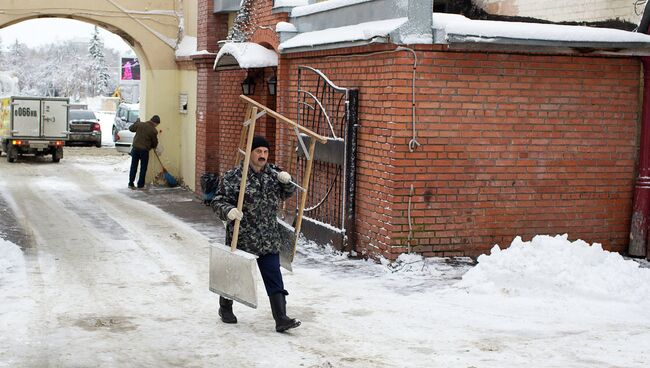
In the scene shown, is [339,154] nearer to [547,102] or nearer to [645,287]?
[547,102]

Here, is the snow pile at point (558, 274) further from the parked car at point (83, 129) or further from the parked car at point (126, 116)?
the parked car at point (83, 129)

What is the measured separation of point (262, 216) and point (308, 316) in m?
1.14

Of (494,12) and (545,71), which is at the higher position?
(494,12)

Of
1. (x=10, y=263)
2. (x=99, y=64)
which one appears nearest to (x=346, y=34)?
(x=10, y=263)

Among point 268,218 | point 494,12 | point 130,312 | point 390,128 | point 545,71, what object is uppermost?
point 494,12

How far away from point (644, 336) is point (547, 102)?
3886mm

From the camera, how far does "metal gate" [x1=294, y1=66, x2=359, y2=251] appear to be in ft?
37.3

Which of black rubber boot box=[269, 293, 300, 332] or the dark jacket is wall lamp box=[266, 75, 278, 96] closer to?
the dark jacket

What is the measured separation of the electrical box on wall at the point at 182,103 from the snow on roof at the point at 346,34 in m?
7.52

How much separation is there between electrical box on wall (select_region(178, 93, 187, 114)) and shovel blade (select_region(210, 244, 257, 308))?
13.0 meters

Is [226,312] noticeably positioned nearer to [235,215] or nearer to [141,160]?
[235,215]

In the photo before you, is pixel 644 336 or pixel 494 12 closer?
pixel 644 336

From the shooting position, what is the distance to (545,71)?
35.6 feet

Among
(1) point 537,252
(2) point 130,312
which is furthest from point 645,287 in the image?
(2) point 130,312
